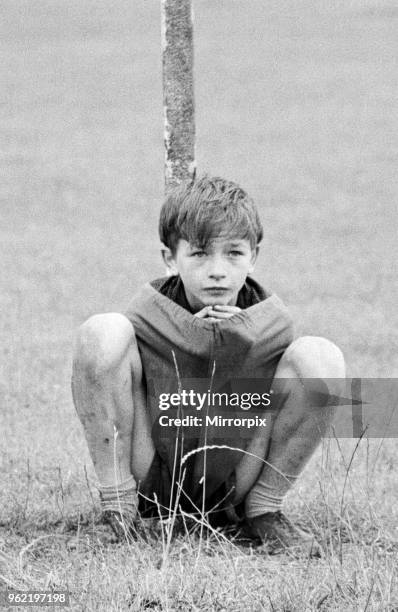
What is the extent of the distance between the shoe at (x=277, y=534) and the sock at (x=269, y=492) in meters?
0.02

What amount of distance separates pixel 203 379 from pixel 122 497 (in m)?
0.47

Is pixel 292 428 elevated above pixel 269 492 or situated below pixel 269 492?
above

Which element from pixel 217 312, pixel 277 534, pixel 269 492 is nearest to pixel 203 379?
pixel 217 312

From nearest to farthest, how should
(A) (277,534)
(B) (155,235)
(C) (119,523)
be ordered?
1. (C) (119,523)
2. (A) (277,534)
3. (B) (155,235)

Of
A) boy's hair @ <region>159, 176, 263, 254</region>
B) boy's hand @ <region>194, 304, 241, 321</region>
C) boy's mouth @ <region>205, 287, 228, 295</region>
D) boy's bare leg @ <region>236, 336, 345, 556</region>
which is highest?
boy's hair @ <region>159, 176, 263, 254</region>

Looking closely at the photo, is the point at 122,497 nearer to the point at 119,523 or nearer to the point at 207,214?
the point at 119,523

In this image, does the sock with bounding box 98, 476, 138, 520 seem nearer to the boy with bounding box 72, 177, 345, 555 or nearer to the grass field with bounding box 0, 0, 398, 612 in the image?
the boy with bounding box 72, 177, 345, 555

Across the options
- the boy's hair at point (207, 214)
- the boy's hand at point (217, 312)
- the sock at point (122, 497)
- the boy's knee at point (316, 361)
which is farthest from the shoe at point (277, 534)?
the boy's hair at point (207, 214)

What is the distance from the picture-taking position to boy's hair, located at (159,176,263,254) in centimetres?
335

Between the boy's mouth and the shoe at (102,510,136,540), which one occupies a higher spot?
the boy's mouth

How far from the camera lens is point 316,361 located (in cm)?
331

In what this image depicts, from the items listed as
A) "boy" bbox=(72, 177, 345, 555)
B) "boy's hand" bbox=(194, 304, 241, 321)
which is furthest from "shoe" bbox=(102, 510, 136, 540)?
"boy's hand" bbox=(194, 304, 241, 321)

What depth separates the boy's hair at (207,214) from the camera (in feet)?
11.0

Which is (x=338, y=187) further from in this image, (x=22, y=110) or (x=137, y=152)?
(x=22, y=110)
